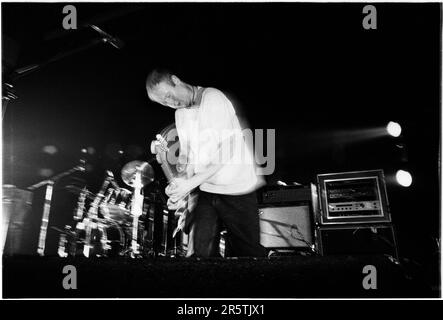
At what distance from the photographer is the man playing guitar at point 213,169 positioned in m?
1.66

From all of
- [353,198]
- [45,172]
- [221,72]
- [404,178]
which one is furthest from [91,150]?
[404,178]

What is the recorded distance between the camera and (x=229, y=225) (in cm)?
168

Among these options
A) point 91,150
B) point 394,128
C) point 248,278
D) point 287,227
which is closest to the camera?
point 248,278

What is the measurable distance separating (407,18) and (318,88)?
0.61 metres

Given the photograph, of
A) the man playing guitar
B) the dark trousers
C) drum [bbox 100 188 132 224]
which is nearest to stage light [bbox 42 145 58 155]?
drum [bbox 100 188 132 224]

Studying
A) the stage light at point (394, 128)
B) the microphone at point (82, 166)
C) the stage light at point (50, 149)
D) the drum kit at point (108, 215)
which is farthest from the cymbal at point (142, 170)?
the stage light at point (394, 128)

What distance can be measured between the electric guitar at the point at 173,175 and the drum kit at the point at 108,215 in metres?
0.09

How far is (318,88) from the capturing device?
6.64 ft

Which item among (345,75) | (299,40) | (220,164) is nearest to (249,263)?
(220,164)

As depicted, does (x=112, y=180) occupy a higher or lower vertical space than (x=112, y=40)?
lower

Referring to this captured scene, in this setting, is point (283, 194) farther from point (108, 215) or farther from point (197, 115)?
point (108, 215)

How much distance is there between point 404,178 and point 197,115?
1753 millimetres

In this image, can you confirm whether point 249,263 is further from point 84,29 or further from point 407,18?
Answer: point 84,29

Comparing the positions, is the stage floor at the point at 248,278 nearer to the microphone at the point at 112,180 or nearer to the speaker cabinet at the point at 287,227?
the microphone at the point at 112,180
